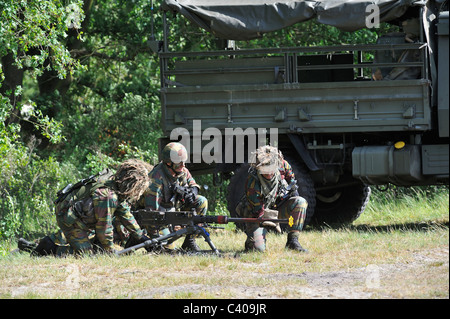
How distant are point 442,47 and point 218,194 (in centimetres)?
492

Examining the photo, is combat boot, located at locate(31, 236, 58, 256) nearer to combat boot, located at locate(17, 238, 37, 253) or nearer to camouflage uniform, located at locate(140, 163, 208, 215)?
combat boot, located at locate(17, 238, 37, 253)

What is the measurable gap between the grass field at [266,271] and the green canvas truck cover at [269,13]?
2505 millimetres

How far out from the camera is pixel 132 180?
8.09 meters

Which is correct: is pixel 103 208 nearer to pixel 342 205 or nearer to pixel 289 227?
pixel 289 227

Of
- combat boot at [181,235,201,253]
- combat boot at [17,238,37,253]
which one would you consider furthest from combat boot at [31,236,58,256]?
combat boot at [181,235,201,253]

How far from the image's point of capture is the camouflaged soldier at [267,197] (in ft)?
27.2

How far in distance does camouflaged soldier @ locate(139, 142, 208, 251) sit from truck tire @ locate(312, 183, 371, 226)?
2880 millimetres

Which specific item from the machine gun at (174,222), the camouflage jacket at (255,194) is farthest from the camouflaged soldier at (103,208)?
the camouflage jacket at (255,194)

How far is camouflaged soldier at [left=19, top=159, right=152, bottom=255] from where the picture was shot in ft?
26.7

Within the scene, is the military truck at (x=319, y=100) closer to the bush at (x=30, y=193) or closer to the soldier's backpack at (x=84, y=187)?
the soldier's backpack at (x=84, y=187)

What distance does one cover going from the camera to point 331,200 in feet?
36.8
